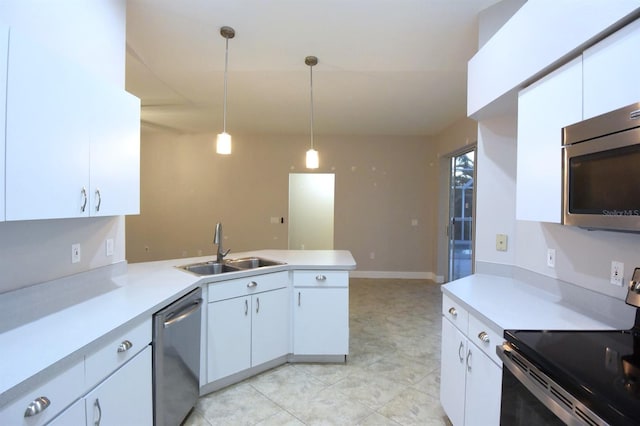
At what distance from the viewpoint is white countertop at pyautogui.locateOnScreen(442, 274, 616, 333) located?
1.30 m

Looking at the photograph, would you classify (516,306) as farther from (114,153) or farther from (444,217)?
(444,217)

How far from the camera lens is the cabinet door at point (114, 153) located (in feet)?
4.83

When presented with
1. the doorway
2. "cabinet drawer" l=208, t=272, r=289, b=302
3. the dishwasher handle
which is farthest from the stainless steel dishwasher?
the doorway

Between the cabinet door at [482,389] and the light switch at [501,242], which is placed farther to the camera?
the light switch at [501,242]

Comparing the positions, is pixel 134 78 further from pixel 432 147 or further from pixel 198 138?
pixel 432 147

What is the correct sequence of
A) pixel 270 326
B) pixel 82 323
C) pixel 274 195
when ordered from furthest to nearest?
1. pixel 274 195
2. pixel 270 326
3. pixel 82 323

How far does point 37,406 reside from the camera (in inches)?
36.2

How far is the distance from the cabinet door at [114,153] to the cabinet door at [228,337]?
36.9 inches

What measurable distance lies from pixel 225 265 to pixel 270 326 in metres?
0.66

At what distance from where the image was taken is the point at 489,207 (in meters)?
2.17

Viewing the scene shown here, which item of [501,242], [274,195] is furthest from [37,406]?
[274,195]

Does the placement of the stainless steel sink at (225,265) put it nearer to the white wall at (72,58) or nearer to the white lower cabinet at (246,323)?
the white lower cabinet at (246,323)

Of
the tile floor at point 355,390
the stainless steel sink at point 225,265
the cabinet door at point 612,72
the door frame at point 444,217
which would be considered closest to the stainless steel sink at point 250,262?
the stainless steel sink at point 225,265

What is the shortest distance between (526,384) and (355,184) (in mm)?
5138
